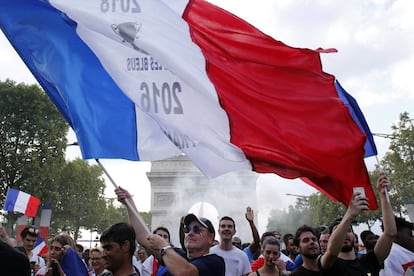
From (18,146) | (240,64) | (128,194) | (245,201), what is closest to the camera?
(128,194)

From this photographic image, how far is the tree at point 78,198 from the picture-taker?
4450 centimetres

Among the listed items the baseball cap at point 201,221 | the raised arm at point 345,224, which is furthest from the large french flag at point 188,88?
the baseball cap at point 201,221

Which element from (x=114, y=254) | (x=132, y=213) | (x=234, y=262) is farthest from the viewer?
(x=234, y=262)

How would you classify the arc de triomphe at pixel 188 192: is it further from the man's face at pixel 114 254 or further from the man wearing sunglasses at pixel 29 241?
the man's face at pixel 114 254

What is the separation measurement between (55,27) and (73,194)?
42293 millimetres

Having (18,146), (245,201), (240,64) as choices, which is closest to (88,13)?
(240,64)

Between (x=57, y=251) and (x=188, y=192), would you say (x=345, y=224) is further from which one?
(x=188, y=192)

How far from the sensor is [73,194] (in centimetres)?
4588

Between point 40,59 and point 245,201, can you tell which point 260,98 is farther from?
point 245,201

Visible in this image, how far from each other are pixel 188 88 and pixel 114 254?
5.91ft

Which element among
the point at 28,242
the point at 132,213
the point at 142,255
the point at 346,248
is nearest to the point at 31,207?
the point at 142,255

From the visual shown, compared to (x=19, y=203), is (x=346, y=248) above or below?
below

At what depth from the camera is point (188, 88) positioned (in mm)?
5027

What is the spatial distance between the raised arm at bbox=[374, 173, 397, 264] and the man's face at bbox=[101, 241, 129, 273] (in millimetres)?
2395
